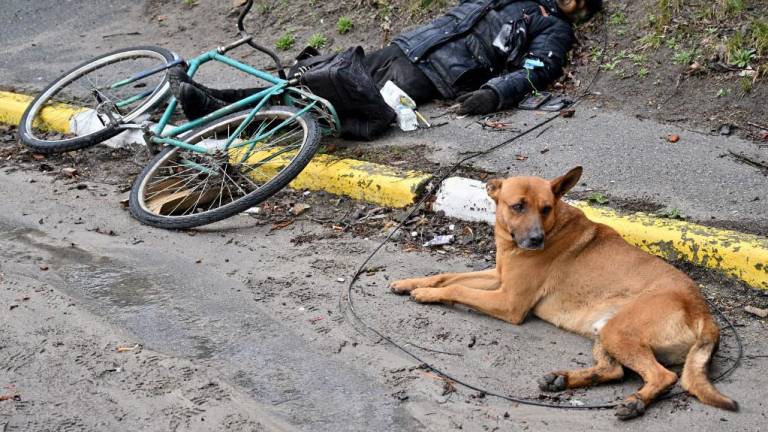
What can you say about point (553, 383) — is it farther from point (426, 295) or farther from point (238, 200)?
point (238, 200)

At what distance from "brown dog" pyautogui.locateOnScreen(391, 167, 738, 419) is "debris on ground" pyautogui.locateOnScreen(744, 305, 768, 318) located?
0.40 meters

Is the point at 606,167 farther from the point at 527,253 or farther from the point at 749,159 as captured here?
the point at 527,253

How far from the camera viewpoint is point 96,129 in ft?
23.6

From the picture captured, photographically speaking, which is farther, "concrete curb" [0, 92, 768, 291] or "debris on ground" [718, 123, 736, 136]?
"debris on ground" [718, 123, 736, 136]

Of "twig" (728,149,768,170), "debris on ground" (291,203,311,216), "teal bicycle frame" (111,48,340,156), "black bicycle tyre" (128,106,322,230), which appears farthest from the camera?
"teal bicycle frame" (111,48,340,156)

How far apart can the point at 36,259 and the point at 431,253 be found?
7.65ft

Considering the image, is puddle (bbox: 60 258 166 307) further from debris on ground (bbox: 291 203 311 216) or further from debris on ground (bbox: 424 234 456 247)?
debris on ground (bbox: 424 234 456 247)

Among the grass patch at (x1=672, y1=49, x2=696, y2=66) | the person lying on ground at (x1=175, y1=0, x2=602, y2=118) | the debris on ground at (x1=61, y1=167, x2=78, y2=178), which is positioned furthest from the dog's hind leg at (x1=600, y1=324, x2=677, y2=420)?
the debris on ground at (x1=61, y1=167, x2=78, y2=178)

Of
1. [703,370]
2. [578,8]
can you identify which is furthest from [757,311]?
[578,8]

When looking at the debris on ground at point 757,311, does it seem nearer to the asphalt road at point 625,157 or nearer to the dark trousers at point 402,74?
the asphalt road at point 625,157

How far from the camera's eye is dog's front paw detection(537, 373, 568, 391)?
12.0 feet

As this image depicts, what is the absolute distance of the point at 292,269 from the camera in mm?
4898

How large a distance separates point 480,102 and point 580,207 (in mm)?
1715

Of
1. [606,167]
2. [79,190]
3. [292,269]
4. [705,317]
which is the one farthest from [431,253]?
[79,190]
